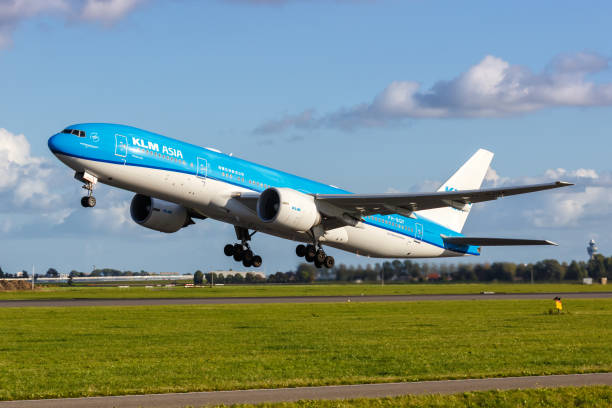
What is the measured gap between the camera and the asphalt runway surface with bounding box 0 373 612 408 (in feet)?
65.7

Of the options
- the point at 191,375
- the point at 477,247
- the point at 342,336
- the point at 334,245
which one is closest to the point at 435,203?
the point at 334,245

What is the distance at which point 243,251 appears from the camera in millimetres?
48188

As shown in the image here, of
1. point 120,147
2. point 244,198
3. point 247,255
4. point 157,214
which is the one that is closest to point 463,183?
point 247,255

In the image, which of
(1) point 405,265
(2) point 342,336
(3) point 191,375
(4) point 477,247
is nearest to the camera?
(3) point 191,375

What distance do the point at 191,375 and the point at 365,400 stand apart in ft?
26.1

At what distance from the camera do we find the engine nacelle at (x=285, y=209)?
4119cm

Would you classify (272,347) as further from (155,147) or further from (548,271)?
(548,271)

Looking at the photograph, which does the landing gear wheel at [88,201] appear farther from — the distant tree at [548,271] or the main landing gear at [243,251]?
the distant tree at [548,271]

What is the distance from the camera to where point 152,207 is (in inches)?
1821

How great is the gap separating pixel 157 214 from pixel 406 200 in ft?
47.7

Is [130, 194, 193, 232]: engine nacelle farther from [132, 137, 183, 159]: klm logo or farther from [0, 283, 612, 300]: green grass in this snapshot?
[0, 283, 612, 300]: green grass

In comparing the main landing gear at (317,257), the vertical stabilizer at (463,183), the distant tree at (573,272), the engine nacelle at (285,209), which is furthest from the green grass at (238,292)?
the engine nacelle at (285,209)

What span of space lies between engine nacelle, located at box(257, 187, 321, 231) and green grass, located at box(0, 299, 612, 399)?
18.8 feet

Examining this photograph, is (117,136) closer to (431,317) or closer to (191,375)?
(191,375)
